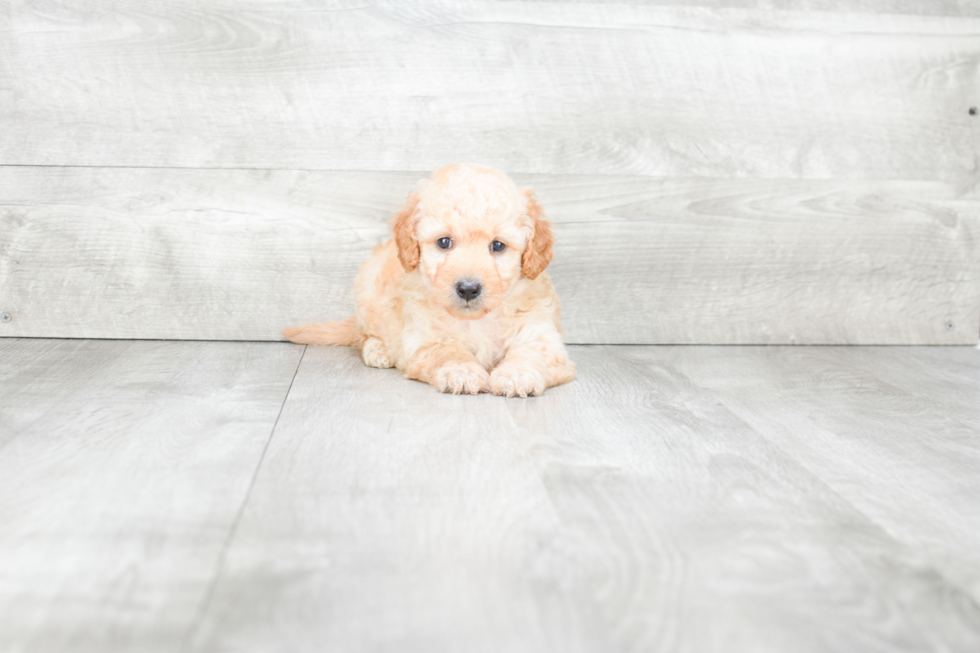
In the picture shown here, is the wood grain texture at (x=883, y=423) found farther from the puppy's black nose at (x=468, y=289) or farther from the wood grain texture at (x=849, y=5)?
the wood grain texture at (x=849, y=5)

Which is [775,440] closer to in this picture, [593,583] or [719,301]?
[593,583]

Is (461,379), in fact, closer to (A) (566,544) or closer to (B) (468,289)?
(B) (468,289)

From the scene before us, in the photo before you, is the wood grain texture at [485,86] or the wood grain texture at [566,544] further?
the wood grain texture at [485,86]

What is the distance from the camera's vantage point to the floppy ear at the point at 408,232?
183cm

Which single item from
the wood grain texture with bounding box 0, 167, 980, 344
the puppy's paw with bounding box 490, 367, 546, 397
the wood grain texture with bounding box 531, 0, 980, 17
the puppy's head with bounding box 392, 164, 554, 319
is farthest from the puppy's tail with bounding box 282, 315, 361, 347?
the wood grain texture with bounding box 531, 0, 980, 17

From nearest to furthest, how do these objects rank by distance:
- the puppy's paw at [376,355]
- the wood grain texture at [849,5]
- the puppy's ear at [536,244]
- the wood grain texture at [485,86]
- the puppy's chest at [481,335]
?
1. the puppy's ear at [536,244]
2. the puppy's chest at [481,335]
3. the puppy's paw at [376,355]
4. the wood grain texture at [485,86]
5. the wood grain texture at [849,5]

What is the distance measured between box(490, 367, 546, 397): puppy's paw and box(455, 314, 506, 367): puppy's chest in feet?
0.53

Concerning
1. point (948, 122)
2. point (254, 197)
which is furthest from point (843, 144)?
point (254, 197)

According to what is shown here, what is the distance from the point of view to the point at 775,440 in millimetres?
1521

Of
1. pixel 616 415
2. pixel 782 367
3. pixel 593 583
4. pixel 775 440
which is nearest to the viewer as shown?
pixel 593 583

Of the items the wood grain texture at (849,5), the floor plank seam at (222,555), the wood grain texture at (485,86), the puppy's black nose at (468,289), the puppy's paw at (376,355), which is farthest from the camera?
the wood grain texture at (849,5)

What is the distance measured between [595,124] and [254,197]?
3.40 feet

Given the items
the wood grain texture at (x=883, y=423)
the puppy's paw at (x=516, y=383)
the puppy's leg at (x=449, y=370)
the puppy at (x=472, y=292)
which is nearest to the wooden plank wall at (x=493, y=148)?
the wood grain texture at (x=883, y=423)

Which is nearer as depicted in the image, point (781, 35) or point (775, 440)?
point (775, 440)
